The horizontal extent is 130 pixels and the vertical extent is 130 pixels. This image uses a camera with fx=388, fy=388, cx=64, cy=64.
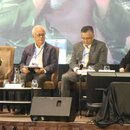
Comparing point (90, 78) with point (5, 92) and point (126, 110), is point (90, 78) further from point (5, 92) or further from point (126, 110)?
point (5, 92)

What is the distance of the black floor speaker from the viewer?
3955 mm

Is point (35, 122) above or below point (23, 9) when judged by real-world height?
below

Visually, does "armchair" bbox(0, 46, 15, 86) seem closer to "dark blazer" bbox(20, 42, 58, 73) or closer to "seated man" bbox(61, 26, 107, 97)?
"dark blazer" bbox(20, 42, 58, 73)

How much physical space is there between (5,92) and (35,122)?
119 cm

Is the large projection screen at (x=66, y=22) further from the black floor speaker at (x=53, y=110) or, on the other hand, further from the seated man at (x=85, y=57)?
the black floor speaker at (x=53, y=110)

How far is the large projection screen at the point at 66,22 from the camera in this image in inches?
239

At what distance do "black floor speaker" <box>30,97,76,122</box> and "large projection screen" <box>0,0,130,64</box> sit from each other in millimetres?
2088

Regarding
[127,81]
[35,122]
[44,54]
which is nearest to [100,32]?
[44,54]

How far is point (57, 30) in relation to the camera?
20.4ft

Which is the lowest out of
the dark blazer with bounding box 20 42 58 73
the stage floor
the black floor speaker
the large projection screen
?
the stage floor

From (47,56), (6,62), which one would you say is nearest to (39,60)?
(47,56)

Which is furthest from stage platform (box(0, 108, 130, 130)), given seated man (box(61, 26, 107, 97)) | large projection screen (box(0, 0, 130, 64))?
large projection screen (box(0, 0, 130, 64))

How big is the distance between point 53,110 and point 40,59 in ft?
5.06

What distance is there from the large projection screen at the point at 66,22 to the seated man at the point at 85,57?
2.72 ft
